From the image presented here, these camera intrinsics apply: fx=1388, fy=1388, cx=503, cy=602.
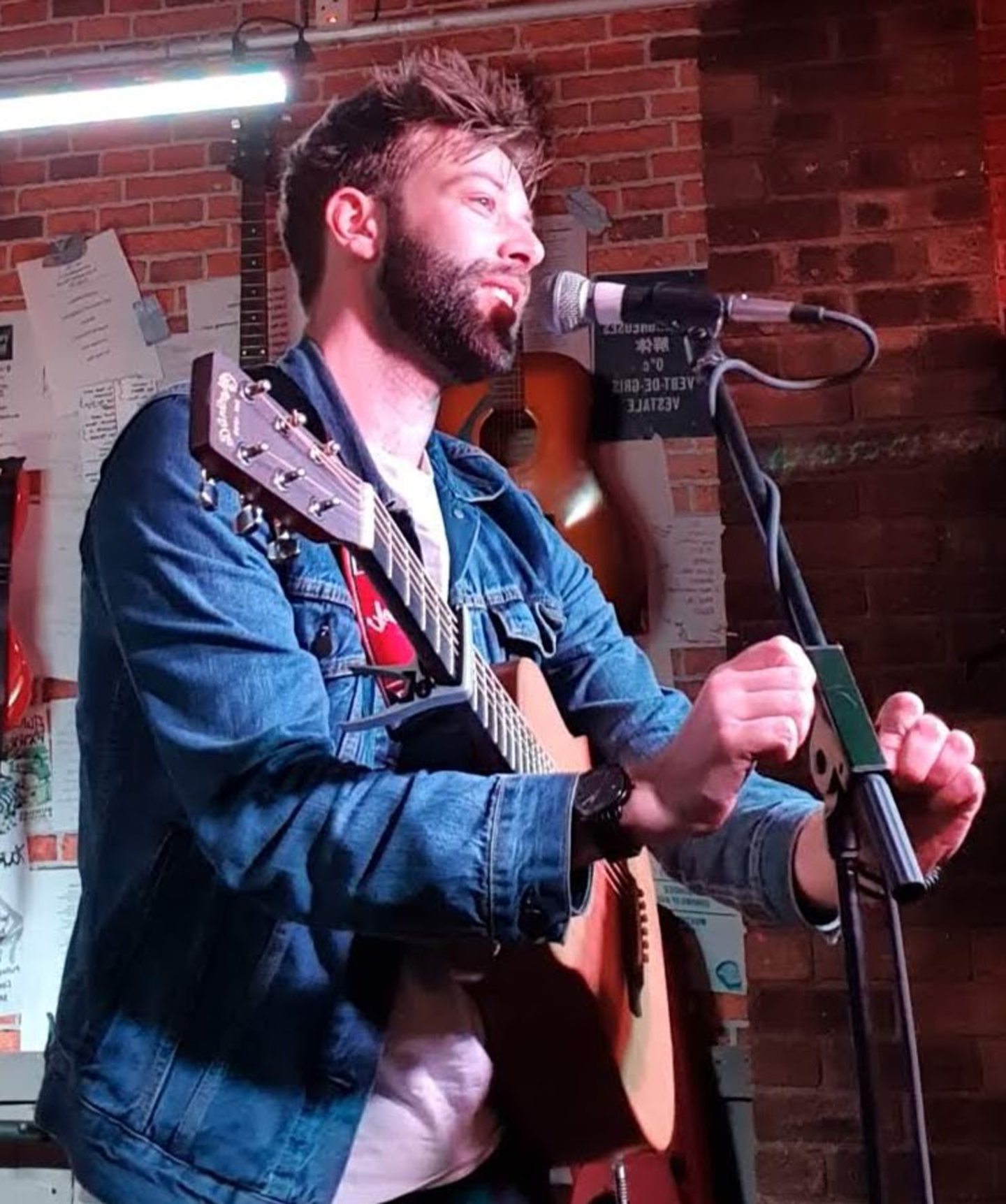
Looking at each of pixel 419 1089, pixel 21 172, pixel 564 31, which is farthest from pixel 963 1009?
pixel 21 172

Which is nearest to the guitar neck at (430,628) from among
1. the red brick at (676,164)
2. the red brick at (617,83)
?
the red brick at (676,164)

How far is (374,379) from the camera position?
138 cm

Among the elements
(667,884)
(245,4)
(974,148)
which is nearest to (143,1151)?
(667,884)

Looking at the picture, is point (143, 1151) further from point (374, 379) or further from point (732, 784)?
point (374, 379)

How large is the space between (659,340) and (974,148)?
0.69m

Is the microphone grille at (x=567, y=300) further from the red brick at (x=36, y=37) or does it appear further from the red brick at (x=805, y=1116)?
the red brick at (x=36, y=37)

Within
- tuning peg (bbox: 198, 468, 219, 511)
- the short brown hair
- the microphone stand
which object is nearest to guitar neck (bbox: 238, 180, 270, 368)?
the short brown hair

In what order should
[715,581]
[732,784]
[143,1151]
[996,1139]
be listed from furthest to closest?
[715,581]
[996,1139]
[143,1151]
[732,784]

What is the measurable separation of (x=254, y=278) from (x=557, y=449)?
2.48ft

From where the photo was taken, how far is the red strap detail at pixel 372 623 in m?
1.14

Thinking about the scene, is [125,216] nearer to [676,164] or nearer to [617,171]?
[617,171]

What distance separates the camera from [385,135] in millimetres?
1426

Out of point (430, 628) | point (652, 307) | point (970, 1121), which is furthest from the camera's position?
point (970, 1121)

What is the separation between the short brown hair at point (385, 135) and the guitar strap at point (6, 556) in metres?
1.60
